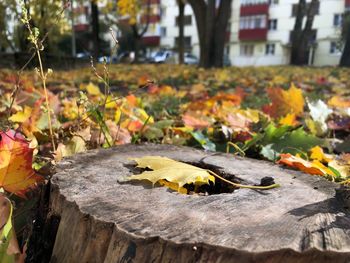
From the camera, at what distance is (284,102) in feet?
7.90

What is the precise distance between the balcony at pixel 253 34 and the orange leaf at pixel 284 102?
4026 cm

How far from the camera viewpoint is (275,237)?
780mm

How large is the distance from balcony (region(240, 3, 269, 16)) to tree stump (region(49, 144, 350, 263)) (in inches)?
1623

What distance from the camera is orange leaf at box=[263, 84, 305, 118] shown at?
237 centimetres

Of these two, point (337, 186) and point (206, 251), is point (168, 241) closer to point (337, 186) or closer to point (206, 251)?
point (206, 251)

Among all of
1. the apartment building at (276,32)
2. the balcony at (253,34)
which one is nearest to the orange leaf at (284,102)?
the apartment building at (276,32)

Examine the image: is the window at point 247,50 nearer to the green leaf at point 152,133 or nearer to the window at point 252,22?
the window at point 252,22

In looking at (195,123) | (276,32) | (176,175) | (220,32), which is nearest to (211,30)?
(220,32)

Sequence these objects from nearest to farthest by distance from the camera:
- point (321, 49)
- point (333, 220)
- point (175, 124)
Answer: point (333, 220)
point (175, 124)
point (321, 49)

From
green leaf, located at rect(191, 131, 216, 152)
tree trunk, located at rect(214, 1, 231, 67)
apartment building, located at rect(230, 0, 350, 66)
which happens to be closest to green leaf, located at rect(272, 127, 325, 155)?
green leaf, located at rect(191, 131, 216, 152)

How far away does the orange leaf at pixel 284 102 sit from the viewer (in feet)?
7.77

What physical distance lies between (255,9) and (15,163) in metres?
42.2

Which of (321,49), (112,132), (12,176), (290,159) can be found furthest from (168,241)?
(321,49)

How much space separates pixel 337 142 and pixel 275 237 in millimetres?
1385
